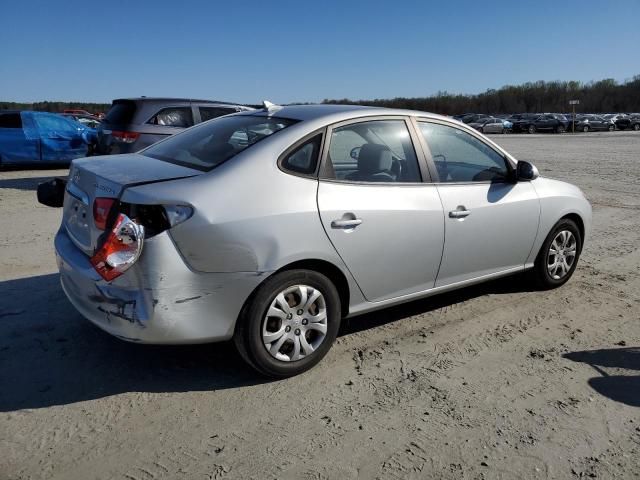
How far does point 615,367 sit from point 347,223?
80.1 inches

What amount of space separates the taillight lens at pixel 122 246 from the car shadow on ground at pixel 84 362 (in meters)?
0.79

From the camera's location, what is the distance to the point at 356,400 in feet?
10.7

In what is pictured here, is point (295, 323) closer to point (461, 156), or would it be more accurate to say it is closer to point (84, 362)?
point (84, 362)

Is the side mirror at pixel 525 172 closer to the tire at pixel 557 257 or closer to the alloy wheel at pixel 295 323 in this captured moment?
the tire at pixel 557 257

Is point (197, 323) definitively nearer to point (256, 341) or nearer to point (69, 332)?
point (256, 341)

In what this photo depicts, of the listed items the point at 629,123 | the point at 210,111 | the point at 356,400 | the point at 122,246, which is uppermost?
the point at 210,111

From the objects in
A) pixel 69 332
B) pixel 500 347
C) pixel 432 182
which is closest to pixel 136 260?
pixel 69 332

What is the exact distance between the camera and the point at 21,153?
13633 millimetres

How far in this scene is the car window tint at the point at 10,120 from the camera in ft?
44.2

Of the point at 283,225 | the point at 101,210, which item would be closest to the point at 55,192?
the point at 101,210

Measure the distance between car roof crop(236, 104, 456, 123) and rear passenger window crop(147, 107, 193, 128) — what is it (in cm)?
637

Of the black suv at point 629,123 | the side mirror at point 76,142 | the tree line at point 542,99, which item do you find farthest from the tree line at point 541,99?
the side mirror at point 76,142

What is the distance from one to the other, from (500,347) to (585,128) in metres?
51.1

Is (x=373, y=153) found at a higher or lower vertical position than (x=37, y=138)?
lower
